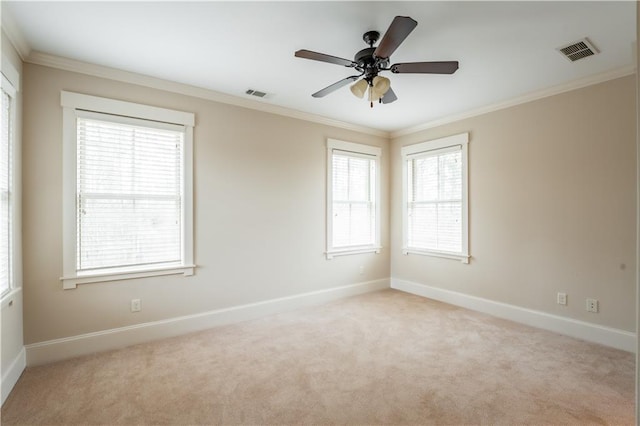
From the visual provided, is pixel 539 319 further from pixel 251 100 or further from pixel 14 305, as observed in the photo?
pixel 14 305

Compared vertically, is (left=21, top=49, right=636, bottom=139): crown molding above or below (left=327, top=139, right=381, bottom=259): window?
above

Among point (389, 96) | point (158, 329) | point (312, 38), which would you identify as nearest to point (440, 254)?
point (389, 96)

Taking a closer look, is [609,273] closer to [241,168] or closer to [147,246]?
[241,168]

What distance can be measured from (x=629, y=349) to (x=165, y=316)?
4.52 meters

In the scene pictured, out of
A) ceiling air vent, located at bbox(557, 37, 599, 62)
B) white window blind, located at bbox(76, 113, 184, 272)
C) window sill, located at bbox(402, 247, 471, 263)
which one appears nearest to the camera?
ceiling air vent, located at bbox(557, 37, 599, 62)

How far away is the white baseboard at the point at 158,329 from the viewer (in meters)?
2.83

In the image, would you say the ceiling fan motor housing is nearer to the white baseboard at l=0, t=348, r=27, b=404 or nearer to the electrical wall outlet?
the electrical wall outlet

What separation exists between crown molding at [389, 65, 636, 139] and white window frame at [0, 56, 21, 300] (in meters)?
4.59

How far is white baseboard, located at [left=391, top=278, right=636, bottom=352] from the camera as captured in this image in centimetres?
311

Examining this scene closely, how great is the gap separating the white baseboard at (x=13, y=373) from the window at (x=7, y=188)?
569 mm

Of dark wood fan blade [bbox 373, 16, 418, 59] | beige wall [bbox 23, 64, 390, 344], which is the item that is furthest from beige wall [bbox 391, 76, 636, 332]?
dark wood fan blade [bbox 373, 16, 418, 59]

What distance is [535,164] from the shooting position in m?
3.74

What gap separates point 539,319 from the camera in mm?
3664

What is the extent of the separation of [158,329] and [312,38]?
10.3 feet
